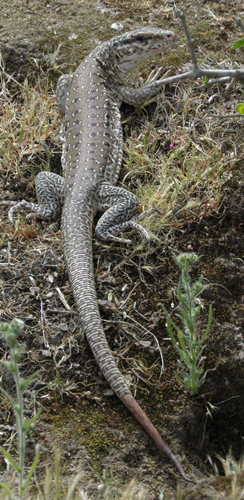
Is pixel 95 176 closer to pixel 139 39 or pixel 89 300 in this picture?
pixel 89 300

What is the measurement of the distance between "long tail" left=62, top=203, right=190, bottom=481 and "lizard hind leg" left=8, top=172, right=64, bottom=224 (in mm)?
238

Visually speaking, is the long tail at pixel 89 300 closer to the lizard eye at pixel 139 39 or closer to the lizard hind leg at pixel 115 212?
the lizard hind leg at pixel 115 212

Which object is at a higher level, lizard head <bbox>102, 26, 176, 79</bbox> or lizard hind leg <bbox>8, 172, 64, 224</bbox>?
lizard head <bbox>102, 26, 176, 79</bbox>

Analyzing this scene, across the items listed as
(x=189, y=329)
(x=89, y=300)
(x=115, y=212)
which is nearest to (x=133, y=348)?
(x=89, y=300)

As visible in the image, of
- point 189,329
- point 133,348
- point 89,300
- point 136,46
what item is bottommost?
point 133,348

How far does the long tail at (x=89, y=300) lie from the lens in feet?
10.5

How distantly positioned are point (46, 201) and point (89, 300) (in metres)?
1.10

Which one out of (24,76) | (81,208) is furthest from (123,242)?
(24,76)

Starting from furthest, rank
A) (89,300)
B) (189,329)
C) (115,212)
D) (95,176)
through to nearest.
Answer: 1. (95,176)
2. (115,212)
3. (89,300)
4. (189,329)

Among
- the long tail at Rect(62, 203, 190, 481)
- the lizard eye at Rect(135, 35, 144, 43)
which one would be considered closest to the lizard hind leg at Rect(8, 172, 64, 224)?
the long tail at Rect(62, 203, 190, 481)

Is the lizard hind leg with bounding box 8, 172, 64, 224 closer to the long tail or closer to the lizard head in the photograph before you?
the long tail

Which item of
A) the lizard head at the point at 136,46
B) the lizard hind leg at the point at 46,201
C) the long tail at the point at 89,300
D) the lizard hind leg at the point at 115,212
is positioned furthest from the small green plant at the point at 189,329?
the lizard head at the point at 136,46

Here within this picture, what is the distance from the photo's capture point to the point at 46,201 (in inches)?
172

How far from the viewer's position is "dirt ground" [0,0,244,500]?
10.3 feet
